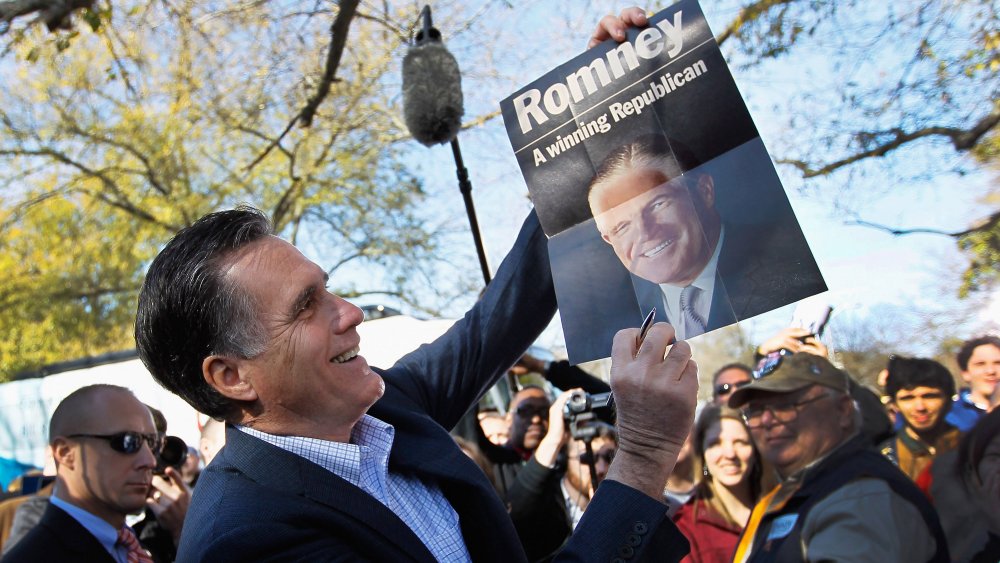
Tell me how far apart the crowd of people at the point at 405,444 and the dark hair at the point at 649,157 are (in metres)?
0.22

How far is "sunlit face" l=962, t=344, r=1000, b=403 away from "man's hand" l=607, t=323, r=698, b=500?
113 inches

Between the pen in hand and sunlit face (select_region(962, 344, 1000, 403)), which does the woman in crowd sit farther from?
the pen in hand

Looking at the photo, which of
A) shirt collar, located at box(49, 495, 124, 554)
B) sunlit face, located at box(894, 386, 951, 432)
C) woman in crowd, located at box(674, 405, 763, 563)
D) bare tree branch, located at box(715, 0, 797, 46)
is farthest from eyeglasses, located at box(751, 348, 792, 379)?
bare tree branch, located at box(715, 0, 797, 46)

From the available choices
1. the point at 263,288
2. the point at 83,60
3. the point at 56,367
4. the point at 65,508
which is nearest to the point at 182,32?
the point at 83,60

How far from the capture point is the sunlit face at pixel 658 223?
142cm

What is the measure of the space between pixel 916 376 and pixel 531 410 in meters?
2.03

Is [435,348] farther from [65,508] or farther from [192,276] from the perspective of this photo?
[65,508]

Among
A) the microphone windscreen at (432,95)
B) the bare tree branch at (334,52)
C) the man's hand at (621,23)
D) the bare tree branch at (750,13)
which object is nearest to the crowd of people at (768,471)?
the man's hand at (621,23)

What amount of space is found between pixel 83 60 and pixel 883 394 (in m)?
10.8

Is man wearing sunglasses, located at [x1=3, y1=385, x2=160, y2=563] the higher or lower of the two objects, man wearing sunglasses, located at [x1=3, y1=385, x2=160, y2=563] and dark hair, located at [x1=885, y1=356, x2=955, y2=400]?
the higher

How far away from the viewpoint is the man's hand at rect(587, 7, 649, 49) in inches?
60.1

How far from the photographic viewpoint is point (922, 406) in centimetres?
393

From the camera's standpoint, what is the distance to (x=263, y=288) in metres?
1.42

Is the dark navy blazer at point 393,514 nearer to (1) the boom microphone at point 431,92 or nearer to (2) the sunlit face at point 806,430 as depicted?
(2) the sunlit face at point 806,430
